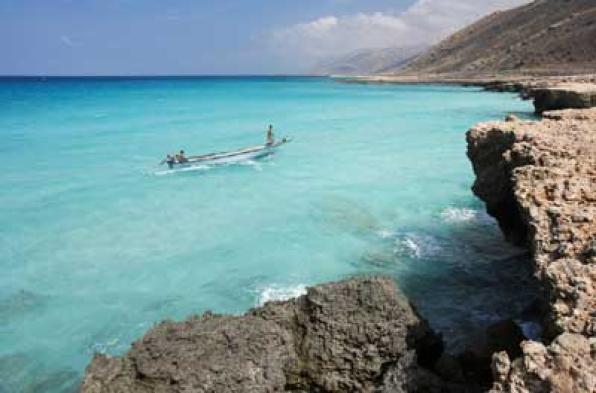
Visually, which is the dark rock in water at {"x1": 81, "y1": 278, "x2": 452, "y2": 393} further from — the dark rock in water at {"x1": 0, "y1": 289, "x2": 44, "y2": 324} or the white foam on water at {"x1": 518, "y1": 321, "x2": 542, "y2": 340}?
the dark rock in water at {"x1": 0, "y1": 289, "x2": 44, "y2": 324}

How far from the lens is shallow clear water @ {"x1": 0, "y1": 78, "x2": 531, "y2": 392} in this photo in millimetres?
10703

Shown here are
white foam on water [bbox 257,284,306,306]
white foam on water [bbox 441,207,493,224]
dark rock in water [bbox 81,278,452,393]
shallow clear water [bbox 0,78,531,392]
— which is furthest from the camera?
white foam on water [bbox 441,207,493,224]

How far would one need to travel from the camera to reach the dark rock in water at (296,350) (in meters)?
6.11

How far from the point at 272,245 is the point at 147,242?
4.01 m

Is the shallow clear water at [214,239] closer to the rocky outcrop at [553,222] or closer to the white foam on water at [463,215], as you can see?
the white foam on water at [463,215]

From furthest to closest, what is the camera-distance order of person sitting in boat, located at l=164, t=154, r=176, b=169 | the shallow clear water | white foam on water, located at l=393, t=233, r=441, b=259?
person sitting in boat, located at l=164, t=154, r=176, b=169
white foam on water, located at l=393, t=233, r=441, b=259
the shallow clear water

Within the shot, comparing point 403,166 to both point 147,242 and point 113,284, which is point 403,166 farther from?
point 113,284

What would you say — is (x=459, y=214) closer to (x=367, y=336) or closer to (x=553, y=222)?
(x=553, y=222)

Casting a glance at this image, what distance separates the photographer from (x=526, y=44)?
375 ft

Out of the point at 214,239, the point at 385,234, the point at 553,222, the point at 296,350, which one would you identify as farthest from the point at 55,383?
the point at 385,234

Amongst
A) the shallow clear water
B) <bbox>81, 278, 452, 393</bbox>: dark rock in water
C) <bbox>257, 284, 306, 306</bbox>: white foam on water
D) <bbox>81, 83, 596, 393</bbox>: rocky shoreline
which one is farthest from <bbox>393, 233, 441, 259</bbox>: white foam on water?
<bbox>81, 278, 452, 393</bbox>: dark rock in water

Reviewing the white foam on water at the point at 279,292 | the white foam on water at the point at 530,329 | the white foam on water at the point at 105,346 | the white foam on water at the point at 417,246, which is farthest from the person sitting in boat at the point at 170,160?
the white foam on water at the point at 530,329

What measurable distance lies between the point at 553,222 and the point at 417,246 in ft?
25.7

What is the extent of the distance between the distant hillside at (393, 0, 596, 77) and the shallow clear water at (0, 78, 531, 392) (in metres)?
70.2
